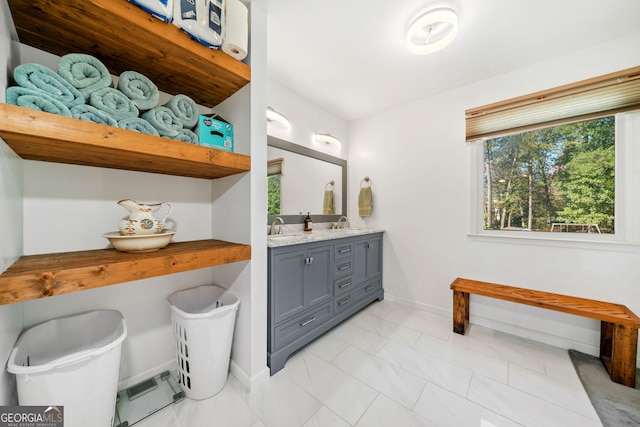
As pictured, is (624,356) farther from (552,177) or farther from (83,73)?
(83,73)

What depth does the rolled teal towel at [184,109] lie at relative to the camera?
1282mm

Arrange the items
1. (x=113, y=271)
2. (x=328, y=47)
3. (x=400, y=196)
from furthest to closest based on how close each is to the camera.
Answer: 1. (x=400, y=196)
2. (x=328, y=47)
3. (x=113, y=271)

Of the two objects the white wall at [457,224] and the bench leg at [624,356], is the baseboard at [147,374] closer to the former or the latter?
the white wall at [457,224]

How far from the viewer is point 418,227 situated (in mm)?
2678

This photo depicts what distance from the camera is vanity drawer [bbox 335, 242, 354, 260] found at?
2.16 metres

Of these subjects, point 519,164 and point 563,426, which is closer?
point 563,426

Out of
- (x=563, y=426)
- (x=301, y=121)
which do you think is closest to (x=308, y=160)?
(x=301, y=121)

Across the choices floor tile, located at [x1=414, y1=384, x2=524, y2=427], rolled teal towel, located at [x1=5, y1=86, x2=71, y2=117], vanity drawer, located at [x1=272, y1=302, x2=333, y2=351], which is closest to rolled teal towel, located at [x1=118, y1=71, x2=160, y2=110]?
rolled teal towel, located at [x1=5, y1=86, x2=71, y2=117]

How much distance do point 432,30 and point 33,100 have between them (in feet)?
7.37

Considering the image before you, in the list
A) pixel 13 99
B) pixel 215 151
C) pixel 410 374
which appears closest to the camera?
pixel 13 99

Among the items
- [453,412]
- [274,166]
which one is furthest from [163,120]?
[453,412]

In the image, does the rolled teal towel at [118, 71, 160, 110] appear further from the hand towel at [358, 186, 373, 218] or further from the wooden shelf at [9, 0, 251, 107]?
the hand towel at [358, 186, 373, 218]

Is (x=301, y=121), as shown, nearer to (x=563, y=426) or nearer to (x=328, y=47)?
(x=328, y=47)

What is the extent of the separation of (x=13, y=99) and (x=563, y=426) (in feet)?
9.65
